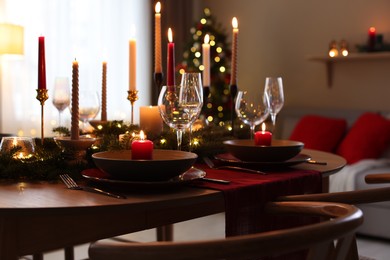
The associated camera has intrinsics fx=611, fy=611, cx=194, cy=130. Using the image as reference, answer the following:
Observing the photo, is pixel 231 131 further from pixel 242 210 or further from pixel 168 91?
pixel 242 210

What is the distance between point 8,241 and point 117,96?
419 cm

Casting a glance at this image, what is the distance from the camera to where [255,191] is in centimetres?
153

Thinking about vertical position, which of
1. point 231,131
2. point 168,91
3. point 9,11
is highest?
point 9,11

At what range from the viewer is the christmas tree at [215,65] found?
213 inches

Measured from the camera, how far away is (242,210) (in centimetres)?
152

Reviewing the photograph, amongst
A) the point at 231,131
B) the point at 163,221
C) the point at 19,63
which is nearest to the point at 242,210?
the point at 163,221

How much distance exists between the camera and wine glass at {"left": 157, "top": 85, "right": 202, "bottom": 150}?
171 centimetres

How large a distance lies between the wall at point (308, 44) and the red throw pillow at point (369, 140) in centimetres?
57

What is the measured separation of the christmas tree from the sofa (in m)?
0.52

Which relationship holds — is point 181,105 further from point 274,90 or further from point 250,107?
point 274,90

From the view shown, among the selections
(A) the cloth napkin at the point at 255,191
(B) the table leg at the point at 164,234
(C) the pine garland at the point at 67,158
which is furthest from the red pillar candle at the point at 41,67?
(B) the table leg at the point at 164,234

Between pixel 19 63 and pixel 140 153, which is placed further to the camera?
pixel 19 63

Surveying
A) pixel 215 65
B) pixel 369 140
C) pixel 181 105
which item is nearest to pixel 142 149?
pixel 181 105

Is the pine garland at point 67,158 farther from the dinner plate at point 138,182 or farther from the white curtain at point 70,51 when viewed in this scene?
the white curtain at point 70,51
